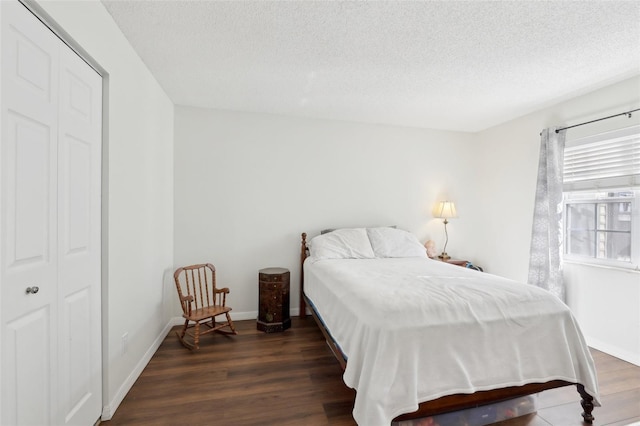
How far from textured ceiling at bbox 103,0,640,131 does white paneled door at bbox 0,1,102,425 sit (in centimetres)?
72

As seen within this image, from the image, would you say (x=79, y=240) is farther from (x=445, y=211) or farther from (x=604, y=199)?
(x=604, y=199)

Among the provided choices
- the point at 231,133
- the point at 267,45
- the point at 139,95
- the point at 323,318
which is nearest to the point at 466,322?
the point at 323,318

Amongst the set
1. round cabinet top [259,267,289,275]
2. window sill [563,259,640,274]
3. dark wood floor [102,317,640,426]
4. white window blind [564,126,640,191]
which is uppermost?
white window blind [564,126,640,191]

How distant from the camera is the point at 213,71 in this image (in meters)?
2.46

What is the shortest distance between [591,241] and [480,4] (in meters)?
2.73

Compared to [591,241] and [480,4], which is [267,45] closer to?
[480,4]

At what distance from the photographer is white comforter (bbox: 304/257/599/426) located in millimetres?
1458

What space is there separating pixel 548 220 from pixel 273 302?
10.4 ft

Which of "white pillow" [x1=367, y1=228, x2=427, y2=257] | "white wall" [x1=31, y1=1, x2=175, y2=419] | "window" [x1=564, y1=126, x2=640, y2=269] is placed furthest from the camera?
"white pillow" [x1=367, y1=228, x2=427, y2=257]

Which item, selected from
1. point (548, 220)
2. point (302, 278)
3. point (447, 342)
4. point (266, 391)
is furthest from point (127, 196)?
point (548, 220)

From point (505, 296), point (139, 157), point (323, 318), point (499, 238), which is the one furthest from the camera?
point (499, 238)

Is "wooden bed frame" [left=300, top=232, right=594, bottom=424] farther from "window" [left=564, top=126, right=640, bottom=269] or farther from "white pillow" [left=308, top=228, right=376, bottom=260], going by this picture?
"window" [left=564, top=126, right=640, bottom=269]

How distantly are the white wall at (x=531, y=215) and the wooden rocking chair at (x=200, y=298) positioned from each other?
11.7ft

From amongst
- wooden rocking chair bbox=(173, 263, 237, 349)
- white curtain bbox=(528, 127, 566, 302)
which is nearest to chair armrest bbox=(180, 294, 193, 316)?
wooden rocking chair bbox=(173, 263, 237, 349)
